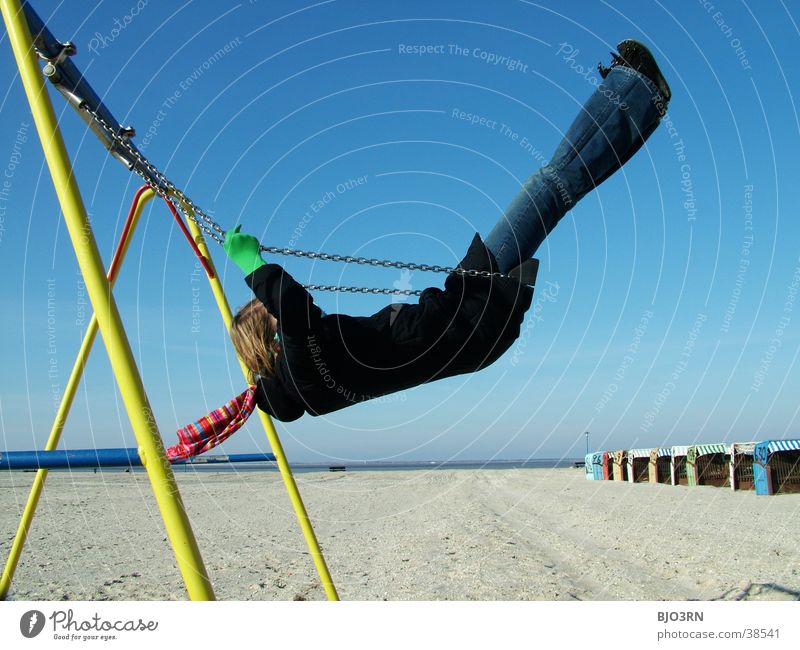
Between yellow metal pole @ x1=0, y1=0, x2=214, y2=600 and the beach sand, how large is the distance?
379 cm

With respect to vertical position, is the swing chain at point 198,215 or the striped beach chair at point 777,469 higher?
the swing chain at point 198,215

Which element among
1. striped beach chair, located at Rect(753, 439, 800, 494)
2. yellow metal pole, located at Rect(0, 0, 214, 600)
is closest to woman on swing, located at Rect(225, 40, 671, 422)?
yellow metal pole, located at Rect(0, 0, 214, 600)

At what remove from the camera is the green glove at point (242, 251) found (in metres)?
3.37

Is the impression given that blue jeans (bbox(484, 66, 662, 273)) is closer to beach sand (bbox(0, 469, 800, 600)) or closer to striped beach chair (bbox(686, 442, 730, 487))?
beach sand (bbox(0, 469, 800, 600))

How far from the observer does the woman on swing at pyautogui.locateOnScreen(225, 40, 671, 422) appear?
3.06 meters

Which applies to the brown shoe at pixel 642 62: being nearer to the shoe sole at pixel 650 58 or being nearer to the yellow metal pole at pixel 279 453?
the shoe sole at pixel 650 58

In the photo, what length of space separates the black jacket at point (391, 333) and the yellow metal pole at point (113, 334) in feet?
2.07

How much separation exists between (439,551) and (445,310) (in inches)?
268

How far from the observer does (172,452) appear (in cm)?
356

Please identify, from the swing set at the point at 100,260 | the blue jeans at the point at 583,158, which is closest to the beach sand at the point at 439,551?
the swing set at the point at 100,260

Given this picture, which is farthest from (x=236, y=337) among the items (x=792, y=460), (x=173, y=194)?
(x=792, y=460)

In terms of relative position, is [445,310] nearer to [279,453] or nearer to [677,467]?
[279,453]

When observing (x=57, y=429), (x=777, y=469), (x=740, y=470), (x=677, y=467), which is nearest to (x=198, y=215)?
(x=57, y=429)
